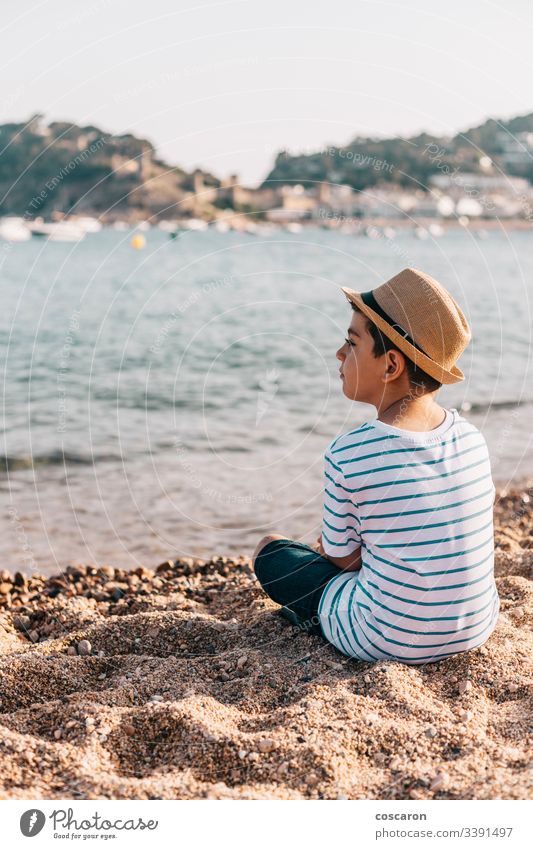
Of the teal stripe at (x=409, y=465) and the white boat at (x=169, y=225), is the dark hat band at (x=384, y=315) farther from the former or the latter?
the white boat at (x=169, y=225)

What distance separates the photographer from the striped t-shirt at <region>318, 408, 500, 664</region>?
3.41m

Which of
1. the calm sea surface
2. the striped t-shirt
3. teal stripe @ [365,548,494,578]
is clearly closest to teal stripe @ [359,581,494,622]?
the striped t-shirt

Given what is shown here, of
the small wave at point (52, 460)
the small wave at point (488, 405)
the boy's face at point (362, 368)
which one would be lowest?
the small wave at point (52, 460)

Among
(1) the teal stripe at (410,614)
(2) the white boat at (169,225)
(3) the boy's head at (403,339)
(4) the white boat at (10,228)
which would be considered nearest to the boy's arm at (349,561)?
(1) the teal stripe at (410,614)

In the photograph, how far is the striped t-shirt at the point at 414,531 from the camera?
341 centimetres

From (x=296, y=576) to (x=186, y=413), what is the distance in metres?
6.91

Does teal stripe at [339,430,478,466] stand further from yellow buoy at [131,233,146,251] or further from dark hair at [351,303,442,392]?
yellow buoy at [131,233,146,251]

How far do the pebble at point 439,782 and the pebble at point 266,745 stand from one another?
0.55 metres

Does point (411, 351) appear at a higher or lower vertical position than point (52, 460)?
higher

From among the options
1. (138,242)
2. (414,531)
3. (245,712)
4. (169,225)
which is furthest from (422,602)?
(169,225)

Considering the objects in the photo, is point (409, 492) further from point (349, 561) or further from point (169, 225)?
point (169, 225)

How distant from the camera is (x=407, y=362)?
3.55m
